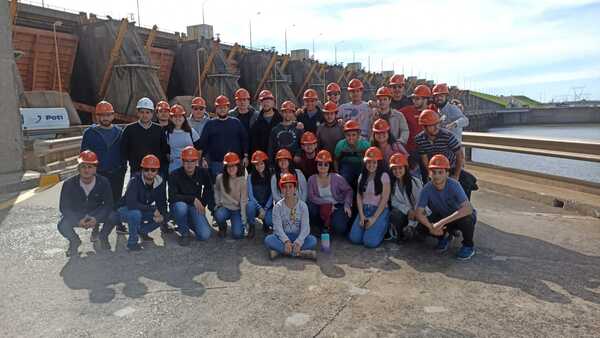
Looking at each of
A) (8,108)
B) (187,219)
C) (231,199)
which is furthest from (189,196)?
(8,108)

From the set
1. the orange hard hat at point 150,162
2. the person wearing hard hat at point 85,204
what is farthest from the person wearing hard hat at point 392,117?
the person wearing hard hat at point 85,204

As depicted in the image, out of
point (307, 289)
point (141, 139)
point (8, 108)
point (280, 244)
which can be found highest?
point (8, 108)

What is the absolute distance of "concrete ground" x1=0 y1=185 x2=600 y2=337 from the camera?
10.6 ft

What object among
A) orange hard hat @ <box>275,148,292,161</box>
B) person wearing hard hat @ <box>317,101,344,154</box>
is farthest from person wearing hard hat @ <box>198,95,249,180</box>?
person wearing hard hat @ <box>317,101,344,154</box>

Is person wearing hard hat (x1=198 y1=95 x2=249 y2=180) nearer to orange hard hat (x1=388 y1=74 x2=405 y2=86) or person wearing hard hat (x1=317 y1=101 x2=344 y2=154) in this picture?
→ person wearing hard hat (x1=317 y1=101 x2=344 y2=154)

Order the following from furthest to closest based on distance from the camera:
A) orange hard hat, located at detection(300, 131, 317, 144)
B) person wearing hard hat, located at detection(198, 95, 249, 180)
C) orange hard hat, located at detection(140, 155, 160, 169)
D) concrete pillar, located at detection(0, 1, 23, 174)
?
1. concrete pillar, located at detection(0, 1, 23, 174)
2. person wearing hard hat, located at detection(198, 95, 249, 180)
3. orange hard hat, located at detection(300, 131, 317, 144)
4. orange hard hat, located at detection(140, 155, 160, 169)

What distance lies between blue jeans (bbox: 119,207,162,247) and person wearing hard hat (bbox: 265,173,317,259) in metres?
1.67

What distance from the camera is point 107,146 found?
5750 mm

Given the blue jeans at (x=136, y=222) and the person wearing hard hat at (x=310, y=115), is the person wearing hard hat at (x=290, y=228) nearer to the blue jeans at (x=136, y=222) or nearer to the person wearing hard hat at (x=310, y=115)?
the person wearing hard hat at (x=310, y=115)

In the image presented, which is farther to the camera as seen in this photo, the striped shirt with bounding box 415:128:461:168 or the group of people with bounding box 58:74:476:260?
the striped shirt with bounding box 415:128:461:168

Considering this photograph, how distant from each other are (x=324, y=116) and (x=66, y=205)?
3506 millimetres

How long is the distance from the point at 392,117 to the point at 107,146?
3.87 m

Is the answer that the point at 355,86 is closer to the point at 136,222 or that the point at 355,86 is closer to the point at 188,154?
the point at 188,154

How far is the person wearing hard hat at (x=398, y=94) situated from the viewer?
247 inches
